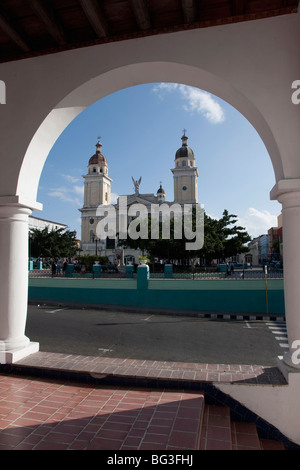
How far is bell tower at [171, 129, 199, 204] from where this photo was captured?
167ft

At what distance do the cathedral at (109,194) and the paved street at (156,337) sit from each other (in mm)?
39089

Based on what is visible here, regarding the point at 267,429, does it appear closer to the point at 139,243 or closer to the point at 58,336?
the point at 58,336

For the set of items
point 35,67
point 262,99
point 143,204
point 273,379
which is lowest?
point 273,379

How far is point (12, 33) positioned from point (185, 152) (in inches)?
1993

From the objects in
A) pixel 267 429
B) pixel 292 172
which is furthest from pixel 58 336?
pixel 292 172

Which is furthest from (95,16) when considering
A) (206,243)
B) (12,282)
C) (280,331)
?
(206,243)

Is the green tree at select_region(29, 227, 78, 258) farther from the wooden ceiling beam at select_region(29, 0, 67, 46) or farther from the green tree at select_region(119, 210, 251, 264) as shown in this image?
the wooden ceiling beam at select_region(29, 0, 67, 46)

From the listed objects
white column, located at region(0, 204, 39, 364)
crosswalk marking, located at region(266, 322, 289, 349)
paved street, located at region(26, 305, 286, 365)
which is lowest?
crosswalk marking, located at region(266, 322, 289, 349)

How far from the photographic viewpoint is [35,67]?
333 cm

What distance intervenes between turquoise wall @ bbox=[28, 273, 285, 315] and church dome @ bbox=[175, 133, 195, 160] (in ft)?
142

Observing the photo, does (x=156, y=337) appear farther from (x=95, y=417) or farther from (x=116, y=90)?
(x=116, y=90)

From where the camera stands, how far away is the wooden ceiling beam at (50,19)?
8.84 ft

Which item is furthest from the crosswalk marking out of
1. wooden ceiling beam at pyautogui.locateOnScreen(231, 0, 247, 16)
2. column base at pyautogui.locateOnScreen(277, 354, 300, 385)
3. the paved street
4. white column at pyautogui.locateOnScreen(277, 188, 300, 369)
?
wooden ceiling beam at pyautogui.locateOnScreen(231, 0, 247, 16)
